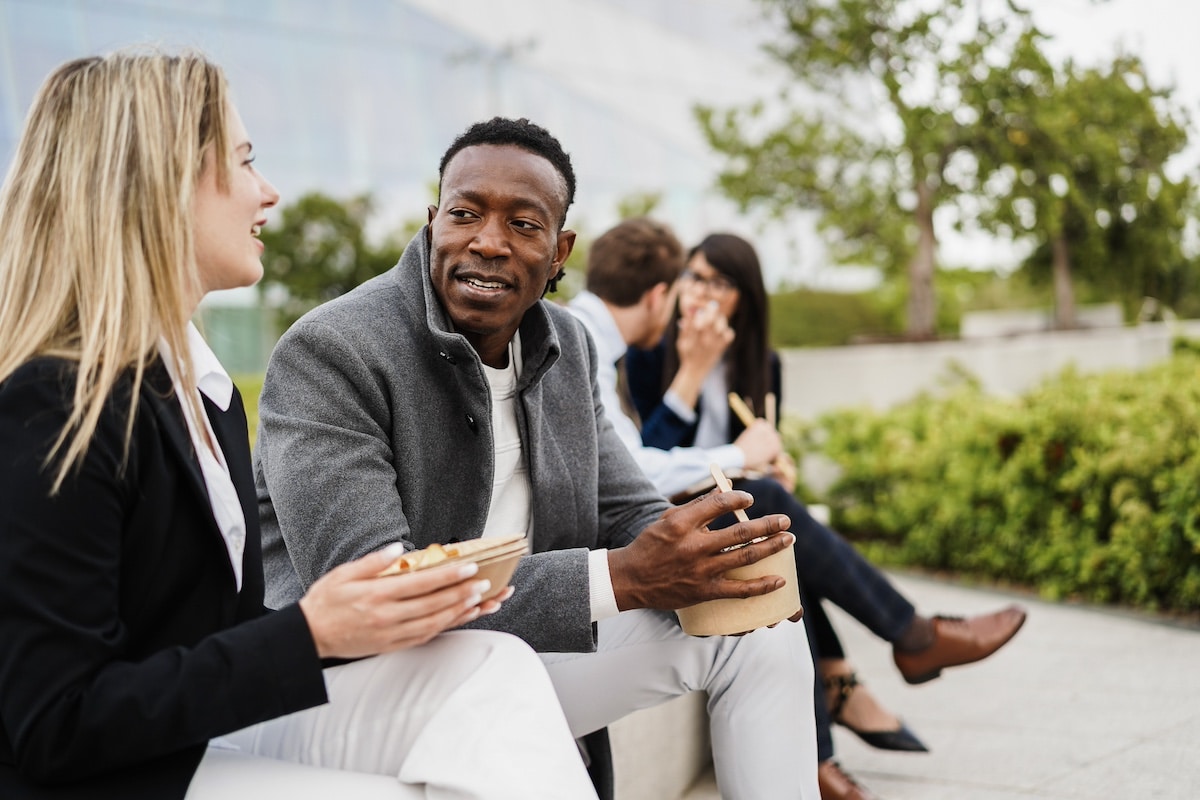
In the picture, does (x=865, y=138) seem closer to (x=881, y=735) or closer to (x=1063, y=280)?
(x=1063, y=280)

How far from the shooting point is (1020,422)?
621cm

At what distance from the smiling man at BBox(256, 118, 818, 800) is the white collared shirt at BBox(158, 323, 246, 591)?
11.8 inches

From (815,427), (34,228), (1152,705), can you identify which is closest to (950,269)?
(815,427)

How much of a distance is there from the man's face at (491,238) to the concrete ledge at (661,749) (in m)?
1.16

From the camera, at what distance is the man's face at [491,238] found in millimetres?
2402

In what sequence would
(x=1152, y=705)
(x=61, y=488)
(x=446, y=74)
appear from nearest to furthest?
(x=61, y=488) → (x=1152, y=705) → (x=446, y=74)

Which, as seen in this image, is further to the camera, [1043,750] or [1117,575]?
[1117,575]

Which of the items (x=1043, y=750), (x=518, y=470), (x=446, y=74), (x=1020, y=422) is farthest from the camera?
(x=446, y=74)

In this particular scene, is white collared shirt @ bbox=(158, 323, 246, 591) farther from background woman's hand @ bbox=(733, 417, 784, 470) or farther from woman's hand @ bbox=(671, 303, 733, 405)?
woman's hand @ bbox=(671, 303, 733, 405)

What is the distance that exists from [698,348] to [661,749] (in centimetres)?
143

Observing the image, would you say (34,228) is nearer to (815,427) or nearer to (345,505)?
(345,505)

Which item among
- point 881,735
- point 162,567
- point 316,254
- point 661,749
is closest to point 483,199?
point 162,567

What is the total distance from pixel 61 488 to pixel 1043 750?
3189mm

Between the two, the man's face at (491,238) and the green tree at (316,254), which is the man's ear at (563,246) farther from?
the green tree at (316,254)
